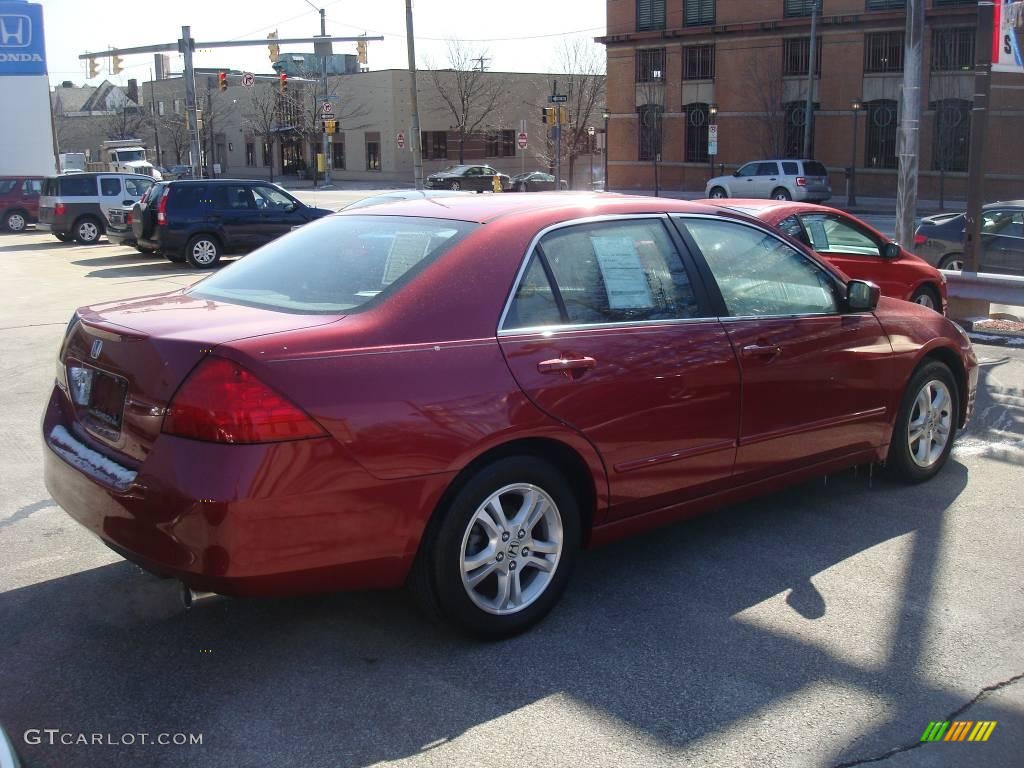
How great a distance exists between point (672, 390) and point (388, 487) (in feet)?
4.67

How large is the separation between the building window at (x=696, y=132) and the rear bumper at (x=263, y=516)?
48302mm

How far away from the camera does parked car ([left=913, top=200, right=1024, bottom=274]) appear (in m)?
15.4

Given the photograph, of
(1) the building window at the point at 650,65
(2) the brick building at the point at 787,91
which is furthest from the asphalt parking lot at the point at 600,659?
(1) the building window at the point at 650,65

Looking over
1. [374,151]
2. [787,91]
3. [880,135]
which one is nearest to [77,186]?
[787,91]

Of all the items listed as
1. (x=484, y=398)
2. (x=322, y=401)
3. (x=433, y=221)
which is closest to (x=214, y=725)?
(x=322, y=401)

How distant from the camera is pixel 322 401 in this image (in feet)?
11.6

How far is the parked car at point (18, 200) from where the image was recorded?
1262 inches

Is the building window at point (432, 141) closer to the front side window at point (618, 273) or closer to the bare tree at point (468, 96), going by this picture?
the bare tree at point (468, 96)

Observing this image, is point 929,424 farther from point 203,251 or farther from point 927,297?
point 203,251

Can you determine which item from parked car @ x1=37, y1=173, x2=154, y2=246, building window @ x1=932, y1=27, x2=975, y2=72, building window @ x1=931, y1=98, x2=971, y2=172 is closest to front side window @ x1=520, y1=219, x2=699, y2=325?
parked car @ x1=37, y1=173, x2=154, y2=246

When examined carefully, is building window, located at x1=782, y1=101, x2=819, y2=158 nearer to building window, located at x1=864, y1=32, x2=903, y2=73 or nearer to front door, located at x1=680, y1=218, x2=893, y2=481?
building window, located at x1=864, y1=32, x2=903, y2=73

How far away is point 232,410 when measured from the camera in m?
3.43

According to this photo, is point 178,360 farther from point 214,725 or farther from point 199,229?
point 199,229

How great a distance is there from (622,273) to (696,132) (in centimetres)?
4797
